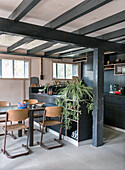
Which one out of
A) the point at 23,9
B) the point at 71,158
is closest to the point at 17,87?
the point at 71,158

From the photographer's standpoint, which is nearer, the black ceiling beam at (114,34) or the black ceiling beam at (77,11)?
the black ceiling beam at (77,11)

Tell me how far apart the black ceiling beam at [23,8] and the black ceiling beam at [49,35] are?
0.13m

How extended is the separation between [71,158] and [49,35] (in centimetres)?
235

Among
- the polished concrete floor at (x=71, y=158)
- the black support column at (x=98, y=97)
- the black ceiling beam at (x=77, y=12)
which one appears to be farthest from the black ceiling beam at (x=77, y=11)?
the polished concrete floor at (x=71, y=158)

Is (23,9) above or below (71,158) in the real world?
above

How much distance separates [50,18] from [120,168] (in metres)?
2.88

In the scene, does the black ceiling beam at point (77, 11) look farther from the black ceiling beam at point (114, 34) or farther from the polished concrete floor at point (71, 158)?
the polished concrete floor at point (71, 158)

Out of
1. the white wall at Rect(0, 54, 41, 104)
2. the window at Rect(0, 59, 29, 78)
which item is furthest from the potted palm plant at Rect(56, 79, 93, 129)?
the window at Rect(0, 59, 29, 78)

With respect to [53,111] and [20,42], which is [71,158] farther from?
[20,42]

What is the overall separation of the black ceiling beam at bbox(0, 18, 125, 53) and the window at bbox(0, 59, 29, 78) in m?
3.63

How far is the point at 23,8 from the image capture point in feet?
7.95

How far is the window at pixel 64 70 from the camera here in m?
7.48

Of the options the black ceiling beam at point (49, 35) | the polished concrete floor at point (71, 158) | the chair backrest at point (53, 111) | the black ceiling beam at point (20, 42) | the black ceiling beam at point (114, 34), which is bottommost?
the polished concrete floor at point (71, 158)

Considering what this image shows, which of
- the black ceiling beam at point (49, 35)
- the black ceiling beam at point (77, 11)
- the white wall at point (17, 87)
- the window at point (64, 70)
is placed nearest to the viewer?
the black ceiling beam at point (77, 11)
